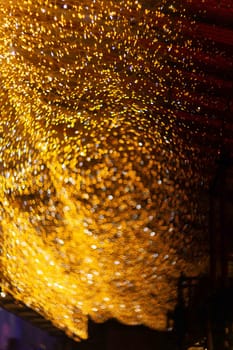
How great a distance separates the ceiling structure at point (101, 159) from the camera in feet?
3.05

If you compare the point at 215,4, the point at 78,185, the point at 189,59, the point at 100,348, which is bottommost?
the point at 100,348

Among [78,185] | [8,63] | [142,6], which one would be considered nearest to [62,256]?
[78,185]

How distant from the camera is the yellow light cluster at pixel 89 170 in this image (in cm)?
93

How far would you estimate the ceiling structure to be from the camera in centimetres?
93

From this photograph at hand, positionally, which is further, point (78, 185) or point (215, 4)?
point (215, 4)

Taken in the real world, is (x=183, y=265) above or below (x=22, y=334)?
above

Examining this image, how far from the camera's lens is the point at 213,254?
1.01 metres

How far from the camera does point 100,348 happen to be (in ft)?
3.12

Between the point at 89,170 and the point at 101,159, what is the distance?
0.09 feet

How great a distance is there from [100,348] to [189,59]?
0.57m

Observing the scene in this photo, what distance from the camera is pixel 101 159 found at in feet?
3.07

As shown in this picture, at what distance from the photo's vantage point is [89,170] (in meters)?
0.93

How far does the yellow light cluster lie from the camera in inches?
36.6

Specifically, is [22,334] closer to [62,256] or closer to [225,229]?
[62,256]
